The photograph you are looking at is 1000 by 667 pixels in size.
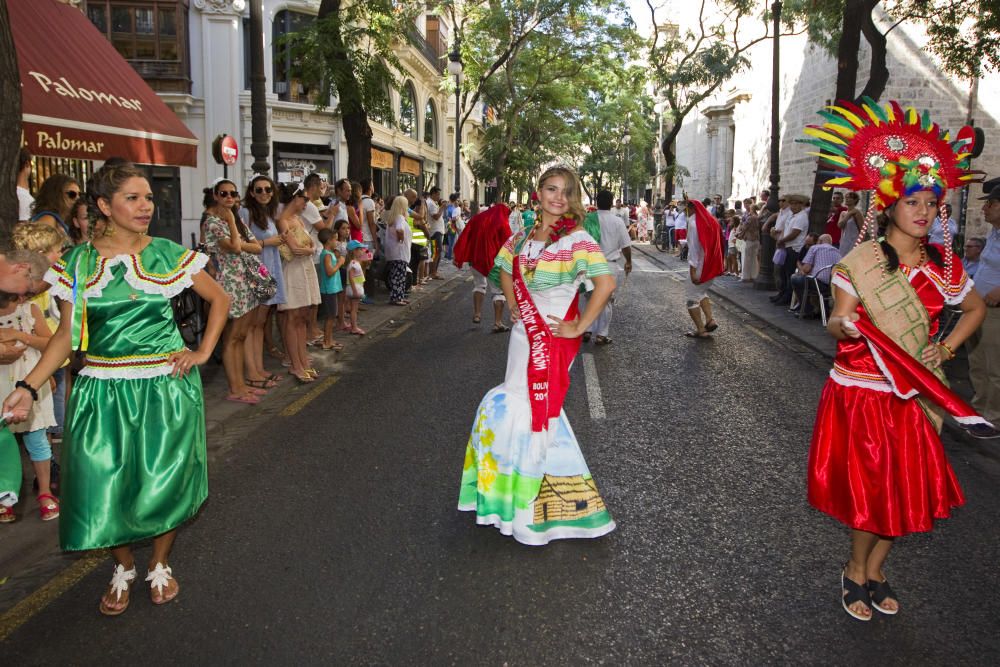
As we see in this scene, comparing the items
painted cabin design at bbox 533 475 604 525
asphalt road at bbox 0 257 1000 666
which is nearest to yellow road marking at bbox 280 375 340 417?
asphalt road at bbox 0 257 1000 666

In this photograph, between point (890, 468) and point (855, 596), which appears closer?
point (890, 468)

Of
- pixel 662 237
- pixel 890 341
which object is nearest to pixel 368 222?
pixel 890 341

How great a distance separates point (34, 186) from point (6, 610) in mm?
10637

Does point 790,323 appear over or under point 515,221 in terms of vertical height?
under

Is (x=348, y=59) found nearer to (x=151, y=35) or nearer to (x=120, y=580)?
(x=120, y=580)

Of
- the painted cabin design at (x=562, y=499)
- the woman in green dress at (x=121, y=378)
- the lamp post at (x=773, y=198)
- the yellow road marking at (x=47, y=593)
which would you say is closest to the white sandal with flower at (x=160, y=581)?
the woman in green dress at (x=121, y=378)

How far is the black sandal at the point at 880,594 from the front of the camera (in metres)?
3.46

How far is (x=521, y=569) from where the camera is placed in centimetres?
385

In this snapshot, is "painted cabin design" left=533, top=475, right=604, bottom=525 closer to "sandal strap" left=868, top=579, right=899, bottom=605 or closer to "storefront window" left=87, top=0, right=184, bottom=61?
"sandal strap" left=868, top=579, right=899, bottom=605

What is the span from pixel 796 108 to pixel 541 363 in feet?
86.6

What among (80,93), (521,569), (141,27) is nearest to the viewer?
(521,569)

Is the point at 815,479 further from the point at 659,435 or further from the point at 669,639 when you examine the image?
the point at 659,435

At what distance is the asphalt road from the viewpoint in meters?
3.19

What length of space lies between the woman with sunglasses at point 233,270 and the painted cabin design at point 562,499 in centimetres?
373
